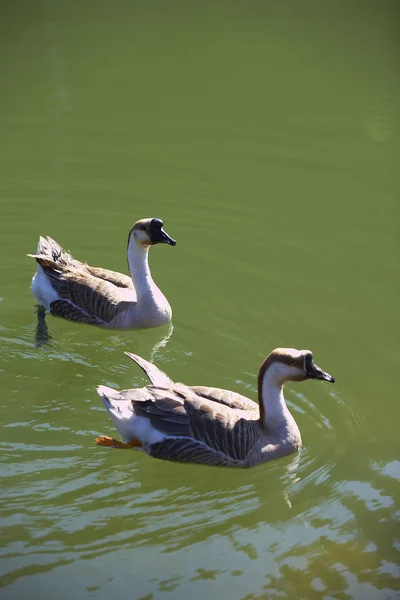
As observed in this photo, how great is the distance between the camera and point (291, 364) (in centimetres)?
745

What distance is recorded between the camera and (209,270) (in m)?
10.6

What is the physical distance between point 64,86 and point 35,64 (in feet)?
3.90

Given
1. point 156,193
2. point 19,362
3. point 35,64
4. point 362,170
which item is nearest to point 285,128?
point 362,170

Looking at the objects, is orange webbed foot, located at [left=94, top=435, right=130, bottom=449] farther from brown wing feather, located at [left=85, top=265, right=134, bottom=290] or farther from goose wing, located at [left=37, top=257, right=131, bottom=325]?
brown wing feather, located at [left=85, top=265, right=134, bottom=290]

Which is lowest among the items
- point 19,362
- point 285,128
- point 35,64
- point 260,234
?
point 19,362

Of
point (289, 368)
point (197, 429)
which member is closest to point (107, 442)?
point (197, 429)

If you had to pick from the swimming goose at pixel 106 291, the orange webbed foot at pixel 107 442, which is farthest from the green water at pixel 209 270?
the swimming goose at pixel 106 291

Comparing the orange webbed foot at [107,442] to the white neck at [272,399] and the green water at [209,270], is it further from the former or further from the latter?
the white neck at [272,399]

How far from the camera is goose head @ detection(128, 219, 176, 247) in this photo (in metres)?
9.48

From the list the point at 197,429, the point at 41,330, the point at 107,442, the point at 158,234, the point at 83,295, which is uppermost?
the point at 158,234

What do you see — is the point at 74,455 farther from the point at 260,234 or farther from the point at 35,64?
the point at 35,64

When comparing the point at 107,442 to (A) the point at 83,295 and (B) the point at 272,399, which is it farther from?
(A) the point at 83,295

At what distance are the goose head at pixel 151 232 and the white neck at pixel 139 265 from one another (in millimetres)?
116

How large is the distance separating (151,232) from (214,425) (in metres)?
2.74
